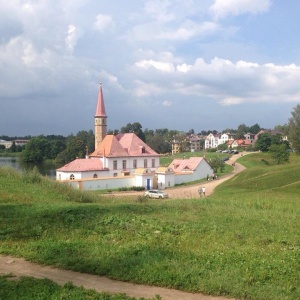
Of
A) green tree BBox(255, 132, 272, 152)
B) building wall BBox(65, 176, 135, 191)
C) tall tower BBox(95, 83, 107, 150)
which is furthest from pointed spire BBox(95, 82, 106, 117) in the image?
green tree BBox(255, 132, 272, 152)

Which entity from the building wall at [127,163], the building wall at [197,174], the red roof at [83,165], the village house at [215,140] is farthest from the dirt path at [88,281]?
the village house at [215,140]

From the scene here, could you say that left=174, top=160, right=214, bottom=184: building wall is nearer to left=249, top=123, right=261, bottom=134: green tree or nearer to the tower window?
the tower window

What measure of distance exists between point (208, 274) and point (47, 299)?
2545 mm

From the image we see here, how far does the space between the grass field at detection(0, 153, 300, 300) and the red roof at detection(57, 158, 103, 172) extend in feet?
78.8

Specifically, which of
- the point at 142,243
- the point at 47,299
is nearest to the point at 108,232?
the point at 142,243

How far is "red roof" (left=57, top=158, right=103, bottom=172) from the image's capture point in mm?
39031

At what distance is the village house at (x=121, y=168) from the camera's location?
38344mm

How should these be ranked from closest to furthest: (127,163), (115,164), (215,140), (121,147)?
(115,164) → (127,163) → (121,147) → (215,140)

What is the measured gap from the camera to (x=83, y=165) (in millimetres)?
39750

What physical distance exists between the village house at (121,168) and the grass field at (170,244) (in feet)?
75.8

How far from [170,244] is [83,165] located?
31895 mm

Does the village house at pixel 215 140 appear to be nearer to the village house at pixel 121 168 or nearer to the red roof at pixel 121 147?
the village house at pixel 121 168

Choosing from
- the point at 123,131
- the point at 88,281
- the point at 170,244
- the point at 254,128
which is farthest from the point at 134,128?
the point at 254,128

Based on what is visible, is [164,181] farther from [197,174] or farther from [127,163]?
[197,174]
